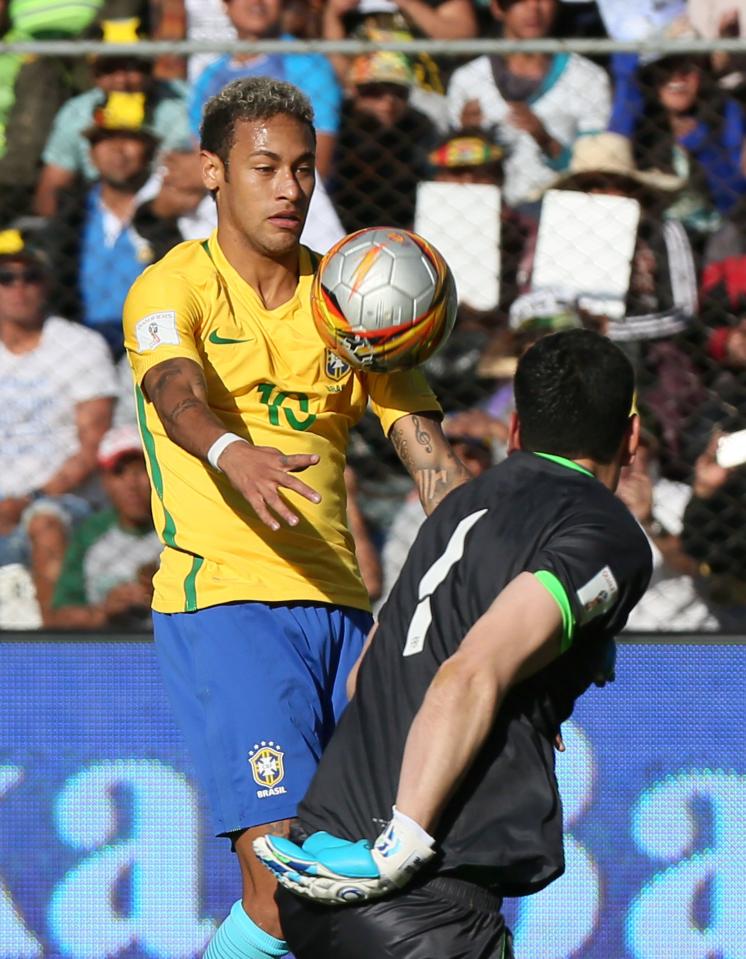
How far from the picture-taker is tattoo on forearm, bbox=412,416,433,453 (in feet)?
12.4

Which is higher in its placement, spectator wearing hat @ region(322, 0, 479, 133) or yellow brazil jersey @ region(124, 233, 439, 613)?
spectator wearing hat @ region(322, 0, 479, 133)

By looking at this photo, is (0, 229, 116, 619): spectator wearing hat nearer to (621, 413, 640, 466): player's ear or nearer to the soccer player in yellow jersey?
the soccer player in yellow jersey

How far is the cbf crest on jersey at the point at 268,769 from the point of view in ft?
11.1

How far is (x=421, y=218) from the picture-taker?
605cm

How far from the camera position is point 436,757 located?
92.2 inches

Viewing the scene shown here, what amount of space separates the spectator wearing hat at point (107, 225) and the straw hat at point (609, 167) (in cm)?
168

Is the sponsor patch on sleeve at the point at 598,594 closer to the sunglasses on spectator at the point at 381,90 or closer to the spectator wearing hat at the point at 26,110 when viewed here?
the sunglasses on spectator at the point at 381,90

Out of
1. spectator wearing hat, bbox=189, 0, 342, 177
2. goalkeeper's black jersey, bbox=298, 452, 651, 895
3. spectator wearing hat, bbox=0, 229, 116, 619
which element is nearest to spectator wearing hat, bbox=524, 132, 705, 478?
spectator wearing hat, bbox=189, 0, 342, 177

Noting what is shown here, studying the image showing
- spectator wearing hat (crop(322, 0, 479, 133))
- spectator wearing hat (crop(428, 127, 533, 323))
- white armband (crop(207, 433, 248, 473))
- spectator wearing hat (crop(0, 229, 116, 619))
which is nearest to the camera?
white armband (crop(207, 433, 248, 473))

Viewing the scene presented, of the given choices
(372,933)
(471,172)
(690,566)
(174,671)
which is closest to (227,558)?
(174,671)

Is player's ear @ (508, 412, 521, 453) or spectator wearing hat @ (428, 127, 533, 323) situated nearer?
player's ear @ (508, 412, 521, 453)

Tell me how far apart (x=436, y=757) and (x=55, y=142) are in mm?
4607

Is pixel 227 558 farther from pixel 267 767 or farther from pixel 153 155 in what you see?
pixel 153 155

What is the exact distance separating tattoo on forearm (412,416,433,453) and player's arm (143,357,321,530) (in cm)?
65
